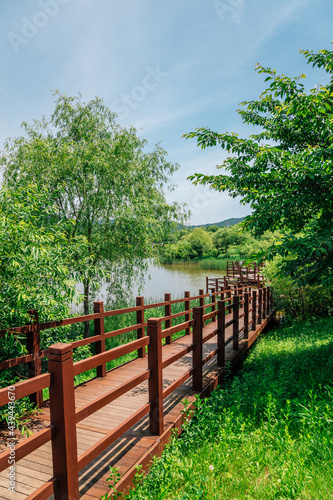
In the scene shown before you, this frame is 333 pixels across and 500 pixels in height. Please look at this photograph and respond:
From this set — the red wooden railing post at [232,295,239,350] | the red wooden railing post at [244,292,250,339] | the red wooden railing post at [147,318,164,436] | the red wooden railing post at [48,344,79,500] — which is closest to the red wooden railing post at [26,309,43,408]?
the red wooden railing post at [147,318,164,436]

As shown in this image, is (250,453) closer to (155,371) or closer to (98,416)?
(155,371)

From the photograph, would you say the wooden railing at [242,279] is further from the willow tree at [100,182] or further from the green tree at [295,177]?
the green tree at [295,177]

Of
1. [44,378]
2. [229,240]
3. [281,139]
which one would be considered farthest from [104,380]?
[229,240]

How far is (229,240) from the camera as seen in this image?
235 ft

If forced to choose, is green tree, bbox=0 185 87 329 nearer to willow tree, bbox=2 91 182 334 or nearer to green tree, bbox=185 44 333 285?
green tree, bbox=185 44 333 285

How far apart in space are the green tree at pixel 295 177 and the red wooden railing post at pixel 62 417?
11.2ft

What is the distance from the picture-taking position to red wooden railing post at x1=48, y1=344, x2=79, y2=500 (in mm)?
1936

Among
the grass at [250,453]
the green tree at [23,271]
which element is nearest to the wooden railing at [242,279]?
the grass at [250,453]

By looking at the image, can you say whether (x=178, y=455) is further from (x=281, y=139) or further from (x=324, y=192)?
(x=281, y=139)

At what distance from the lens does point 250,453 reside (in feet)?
9.39

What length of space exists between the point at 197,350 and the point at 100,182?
8695 mm

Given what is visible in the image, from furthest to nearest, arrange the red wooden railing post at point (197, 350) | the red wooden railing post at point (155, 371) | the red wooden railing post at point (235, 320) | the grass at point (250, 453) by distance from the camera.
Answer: the red wooden railing post at point (235, 320), the red wooden railing post at point (197, 350), the red wooden railing post at point (155, 371), the grass at point (250, 453)

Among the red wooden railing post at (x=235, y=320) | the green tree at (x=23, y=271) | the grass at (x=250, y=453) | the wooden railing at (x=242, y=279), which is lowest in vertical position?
the wooden railing at (x=242, y=279)

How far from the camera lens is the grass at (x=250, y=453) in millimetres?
2426
